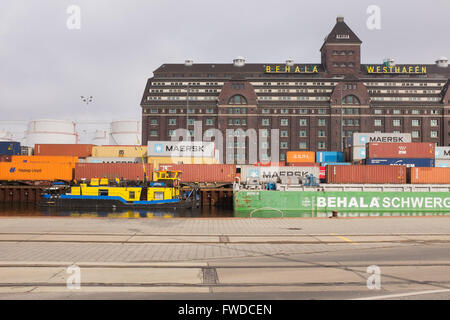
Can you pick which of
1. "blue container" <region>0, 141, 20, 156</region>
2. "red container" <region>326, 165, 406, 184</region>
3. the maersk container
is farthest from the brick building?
"red container" <region>326, 165, 406, 184</region>

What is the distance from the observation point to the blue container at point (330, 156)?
6244 centimetres

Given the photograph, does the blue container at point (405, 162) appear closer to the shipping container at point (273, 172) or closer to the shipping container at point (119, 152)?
the shipping container at point (273, 172)

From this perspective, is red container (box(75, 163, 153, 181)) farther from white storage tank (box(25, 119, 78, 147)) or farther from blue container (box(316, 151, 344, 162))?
white storage tank (box(25, 119, 78, 147))

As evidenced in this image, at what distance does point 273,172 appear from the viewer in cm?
4678

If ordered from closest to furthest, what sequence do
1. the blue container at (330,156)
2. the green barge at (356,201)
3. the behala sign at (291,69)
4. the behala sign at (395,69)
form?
the green barge at (356,201)
the blue container at (330,156)
the behala sign at (395,69)
the behala sign at (291,69)

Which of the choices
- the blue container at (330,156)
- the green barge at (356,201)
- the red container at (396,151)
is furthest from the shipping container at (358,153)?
the green barge at (356,201)

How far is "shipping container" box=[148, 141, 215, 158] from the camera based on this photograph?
176 ft

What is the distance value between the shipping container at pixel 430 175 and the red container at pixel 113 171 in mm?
33049

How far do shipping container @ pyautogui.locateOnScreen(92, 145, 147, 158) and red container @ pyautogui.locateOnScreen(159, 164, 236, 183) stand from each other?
11720mm

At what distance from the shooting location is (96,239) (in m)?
16.1

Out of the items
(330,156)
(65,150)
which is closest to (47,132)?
(65,150)

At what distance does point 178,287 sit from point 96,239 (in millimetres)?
8366
